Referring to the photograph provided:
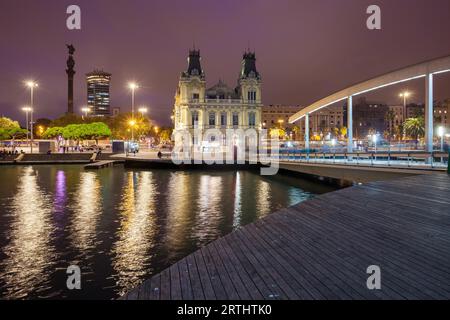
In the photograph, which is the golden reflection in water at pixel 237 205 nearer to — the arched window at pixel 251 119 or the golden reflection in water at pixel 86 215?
the golden reflection in water at pixel 86 215

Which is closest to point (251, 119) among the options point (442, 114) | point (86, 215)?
point (442, 114)

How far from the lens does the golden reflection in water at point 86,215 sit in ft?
43.9

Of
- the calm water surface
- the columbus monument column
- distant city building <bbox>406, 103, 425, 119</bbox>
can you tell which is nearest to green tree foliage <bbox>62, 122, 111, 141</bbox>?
the calm water surface

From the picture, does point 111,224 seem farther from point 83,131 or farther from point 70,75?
point 70,75

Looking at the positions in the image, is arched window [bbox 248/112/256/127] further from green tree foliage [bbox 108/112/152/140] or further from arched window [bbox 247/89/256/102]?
green tree foliage [bbox 108/112/152/140]

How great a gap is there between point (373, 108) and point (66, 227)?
184m

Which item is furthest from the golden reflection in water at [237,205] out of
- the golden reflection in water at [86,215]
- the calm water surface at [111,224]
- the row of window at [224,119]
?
the row of window at [224,119]

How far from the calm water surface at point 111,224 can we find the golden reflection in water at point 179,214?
3 cm

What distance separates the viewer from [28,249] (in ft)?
40.2

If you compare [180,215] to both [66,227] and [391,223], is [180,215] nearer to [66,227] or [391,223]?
[66,227]

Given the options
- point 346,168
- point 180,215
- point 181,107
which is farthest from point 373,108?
point 180,215

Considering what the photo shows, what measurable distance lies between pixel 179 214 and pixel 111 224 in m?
3.34

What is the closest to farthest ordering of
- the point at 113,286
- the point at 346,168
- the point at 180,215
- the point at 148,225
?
the point at 113,286
the point at 148,225
the point at 180,215
the point at 346,168
